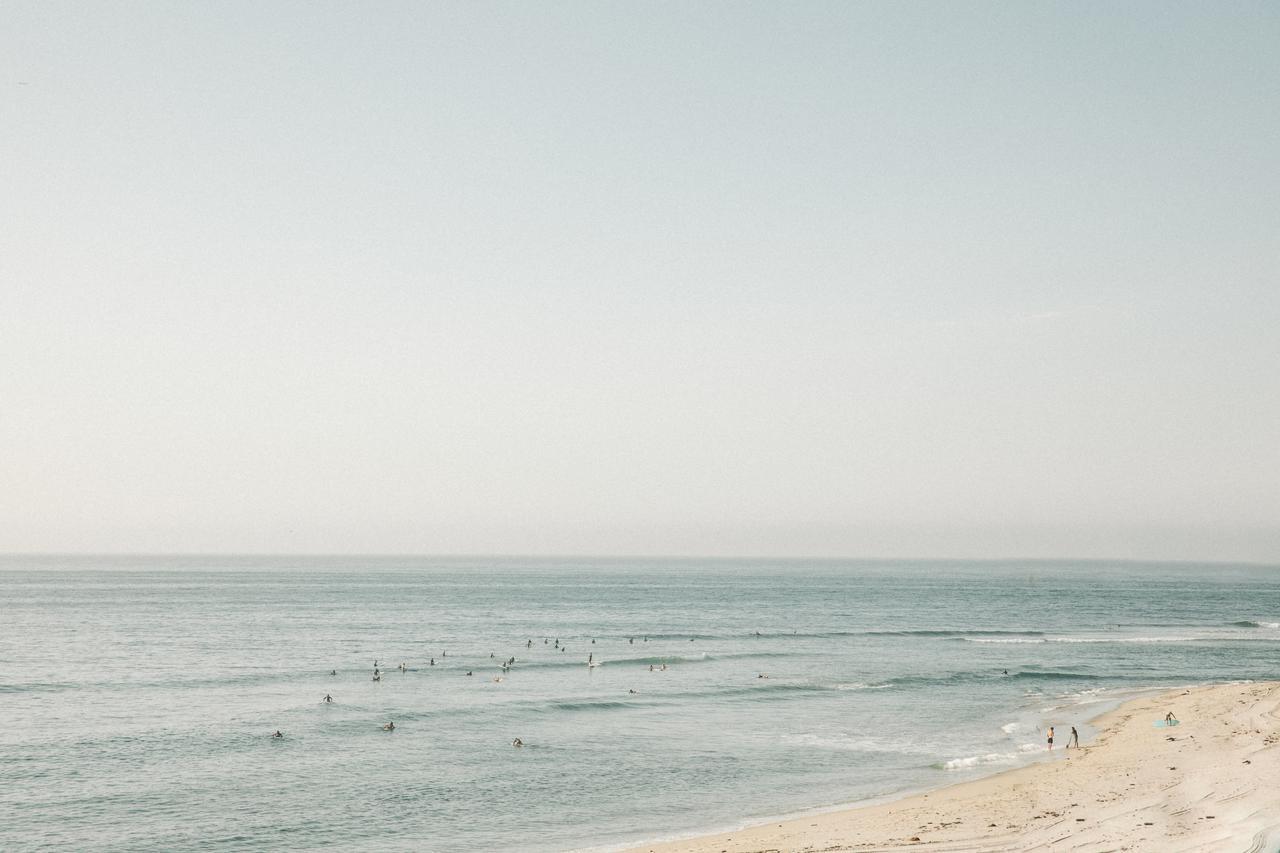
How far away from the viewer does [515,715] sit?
51938 millimetres

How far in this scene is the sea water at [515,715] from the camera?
108 feet

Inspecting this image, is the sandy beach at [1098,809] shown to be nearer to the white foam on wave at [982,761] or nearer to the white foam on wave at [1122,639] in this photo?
the white foam on wave at [982,761]

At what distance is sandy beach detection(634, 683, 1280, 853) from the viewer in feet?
81.5

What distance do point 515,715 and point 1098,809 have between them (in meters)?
32.4

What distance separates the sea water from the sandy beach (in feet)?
9.16

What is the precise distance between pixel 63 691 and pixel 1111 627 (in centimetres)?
10565

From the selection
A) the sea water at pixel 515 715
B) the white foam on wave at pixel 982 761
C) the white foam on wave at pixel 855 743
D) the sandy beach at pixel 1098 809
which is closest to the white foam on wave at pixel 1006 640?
the sea water at pixel 515 715

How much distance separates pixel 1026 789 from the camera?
111ft

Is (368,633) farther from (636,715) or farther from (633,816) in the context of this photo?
(633,816)

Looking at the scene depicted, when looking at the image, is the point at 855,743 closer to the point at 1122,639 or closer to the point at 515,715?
the point at 515,715

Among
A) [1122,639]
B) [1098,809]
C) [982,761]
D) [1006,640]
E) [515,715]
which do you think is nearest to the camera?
[1098,809]

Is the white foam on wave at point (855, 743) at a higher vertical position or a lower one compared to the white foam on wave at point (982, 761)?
lower

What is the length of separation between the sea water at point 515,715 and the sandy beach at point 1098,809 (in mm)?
2792

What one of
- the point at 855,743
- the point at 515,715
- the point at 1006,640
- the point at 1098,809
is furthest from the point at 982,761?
the point at 1006,640
